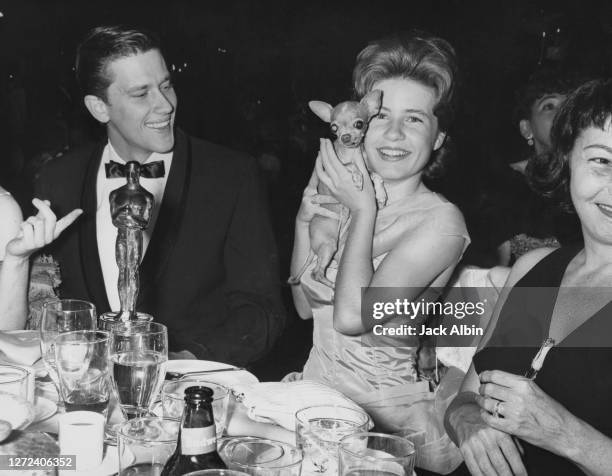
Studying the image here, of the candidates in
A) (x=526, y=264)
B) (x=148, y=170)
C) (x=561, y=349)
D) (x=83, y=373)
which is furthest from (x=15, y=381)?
(x=148, y=170)

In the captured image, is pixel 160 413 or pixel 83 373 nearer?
pixel 83 373

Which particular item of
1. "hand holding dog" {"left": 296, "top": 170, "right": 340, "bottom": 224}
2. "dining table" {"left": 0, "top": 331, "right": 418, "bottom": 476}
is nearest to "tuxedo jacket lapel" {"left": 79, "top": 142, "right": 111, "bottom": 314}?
"hand holding dog" {"left": 296, "top": 170, "right": 340, "bottom": 224}

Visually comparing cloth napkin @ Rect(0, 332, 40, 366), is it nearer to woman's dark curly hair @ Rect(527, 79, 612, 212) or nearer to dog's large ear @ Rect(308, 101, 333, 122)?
dog's large ear @ Rect(308, 101, 333, 122)

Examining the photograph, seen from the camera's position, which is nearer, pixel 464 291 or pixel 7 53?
pixel 464 291

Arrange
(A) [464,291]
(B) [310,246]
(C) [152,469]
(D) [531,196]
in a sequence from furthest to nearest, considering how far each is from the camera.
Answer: (D) [531,196]
(A) [464,291]
(B) [310,246]
(C) [152,469]

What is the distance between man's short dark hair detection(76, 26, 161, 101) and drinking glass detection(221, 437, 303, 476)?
6.77ft

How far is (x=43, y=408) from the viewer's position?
1.23 m

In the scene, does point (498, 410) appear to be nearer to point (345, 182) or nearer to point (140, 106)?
point (345, 182)

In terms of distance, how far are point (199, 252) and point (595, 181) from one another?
150 centimetres

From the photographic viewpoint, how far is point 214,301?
2.65 metres

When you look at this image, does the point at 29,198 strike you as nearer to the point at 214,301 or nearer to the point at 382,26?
the point at 214,301

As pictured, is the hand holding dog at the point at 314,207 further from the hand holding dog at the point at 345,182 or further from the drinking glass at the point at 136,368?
the drinking glass at the point at 136,368

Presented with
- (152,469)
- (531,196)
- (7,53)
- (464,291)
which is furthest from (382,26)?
(152,469)

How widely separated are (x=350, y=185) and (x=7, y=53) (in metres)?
1.67
